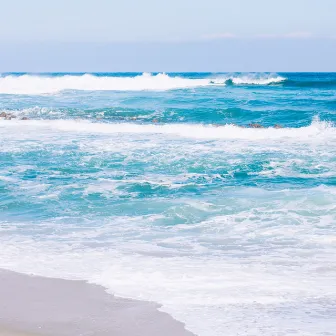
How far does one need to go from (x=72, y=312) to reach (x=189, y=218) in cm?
340

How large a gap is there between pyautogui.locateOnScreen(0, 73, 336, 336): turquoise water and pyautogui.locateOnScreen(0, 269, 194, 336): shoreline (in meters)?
0.17

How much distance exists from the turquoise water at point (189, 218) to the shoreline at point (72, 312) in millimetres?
172

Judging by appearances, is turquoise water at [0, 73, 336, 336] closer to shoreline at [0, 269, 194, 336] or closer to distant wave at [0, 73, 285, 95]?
shoreline at [0, 269, 194, 336]

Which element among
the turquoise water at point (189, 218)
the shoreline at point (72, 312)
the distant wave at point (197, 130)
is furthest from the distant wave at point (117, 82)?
the shoreline at point (72, 312)

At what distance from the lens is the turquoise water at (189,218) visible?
4.92 metres

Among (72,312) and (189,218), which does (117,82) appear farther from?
(72,312)

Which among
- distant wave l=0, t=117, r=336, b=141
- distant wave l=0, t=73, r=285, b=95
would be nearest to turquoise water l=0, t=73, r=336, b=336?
distant wave l=0, t=117, r=336, b=141

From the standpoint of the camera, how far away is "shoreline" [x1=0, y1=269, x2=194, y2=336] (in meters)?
4.23

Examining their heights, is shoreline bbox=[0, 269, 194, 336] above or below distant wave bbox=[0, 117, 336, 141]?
below

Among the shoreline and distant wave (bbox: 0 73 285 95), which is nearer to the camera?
the shoreline

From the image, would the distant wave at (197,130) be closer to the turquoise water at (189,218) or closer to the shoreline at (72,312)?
the turquoise water at (189,218)

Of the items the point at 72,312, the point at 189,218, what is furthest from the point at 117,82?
the point at 72,312

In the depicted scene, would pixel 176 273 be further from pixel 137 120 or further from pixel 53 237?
pixel 137 120

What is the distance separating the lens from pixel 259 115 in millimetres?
22750
